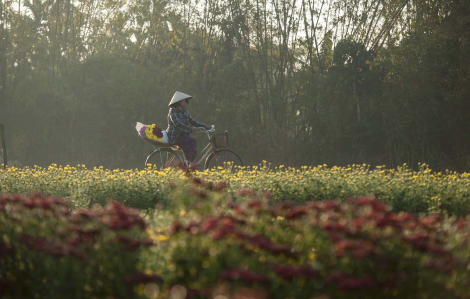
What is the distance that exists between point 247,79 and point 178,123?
23.2 ft

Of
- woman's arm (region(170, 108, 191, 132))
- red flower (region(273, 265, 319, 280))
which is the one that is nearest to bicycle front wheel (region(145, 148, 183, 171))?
woman's arm (region(170, 108, 191, 132))

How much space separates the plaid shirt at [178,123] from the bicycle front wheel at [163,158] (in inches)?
11.3

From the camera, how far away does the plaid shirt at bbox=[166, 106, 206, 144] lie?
10.2 m

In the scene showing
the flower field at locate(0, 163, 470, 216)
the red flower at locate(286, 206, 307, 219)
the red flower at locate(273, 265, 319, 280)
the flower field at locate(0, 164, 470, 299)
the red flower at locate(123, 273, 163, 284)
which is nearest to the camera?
the red flower at locate(273, 265, 319, 280)

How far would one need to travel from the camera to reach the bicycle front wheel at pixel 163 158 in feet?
34.0

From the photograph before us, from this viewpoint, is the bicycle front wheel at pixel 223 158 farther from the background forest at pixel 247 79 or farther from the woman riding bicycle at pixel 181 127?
the background forest at pixel 247 79

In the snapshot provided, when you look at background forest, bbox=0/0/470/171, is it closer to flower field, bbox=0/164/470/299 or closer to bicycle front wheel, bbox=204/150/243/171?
bicycle front wheel, bbox=204/150/243/171

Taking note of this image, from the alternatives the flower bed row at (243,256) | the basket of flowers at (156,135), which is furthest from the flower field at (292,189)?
the flower bed row at (243,256)

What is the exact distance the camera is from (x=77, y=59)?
19.5 m

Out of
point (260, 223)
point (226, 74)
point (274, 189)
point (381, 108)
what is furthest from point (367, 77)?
point (260, 223)

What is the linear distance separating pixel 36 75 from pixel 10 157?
9.11 feet

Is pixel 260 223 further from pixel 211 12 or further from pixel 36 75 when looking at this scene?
pixel 36 75

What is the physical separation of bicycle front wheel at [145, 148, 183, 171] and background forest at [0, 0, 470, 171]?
16.5ft

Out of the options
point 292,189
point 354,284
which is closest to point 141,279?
point 354,284
